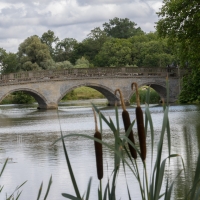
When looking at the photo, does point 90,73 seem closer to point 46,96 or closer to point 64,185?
point 46,96

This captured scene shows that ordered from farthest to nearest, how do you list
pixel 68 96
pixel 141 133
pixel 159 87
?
pixel 68 96
pixel 159 87
pixel 141 133

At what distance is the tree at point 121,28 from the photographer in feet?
300

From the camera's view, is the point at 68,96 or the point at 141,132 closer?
Result: the point at 141,132

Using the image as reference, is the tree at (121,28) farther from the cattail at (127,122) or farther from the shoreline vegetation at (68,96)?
the cattail at (127,122)

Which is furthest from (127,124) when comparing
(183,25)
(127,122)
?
(183,25)

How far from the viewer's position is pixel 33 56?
204 feet

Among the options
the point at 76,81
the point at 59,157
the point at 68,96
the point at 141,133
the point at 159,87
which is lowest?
the point at 68,96

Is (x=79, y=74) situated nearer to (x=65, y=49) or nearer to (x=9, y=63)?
(x=9, y=63)

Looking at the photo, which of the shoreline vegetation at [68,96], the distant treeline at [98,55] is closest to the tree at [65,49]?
the distant treeline at [98,55]

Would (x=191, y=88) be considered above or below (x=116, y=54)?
below

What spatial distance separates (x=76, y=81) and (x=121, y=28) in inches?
2137

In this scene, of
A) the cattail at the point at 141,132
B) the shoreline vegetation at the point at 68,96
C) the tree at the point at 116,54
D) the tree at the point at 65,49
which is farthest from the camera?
the tree at the point at 65,49

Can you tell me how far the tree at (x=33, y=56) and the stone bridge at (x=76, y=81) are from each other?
1931 cm

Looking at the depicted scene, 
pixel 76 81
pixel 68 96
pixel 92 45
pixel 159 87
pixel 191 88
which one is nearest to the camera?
pixel 191 88
